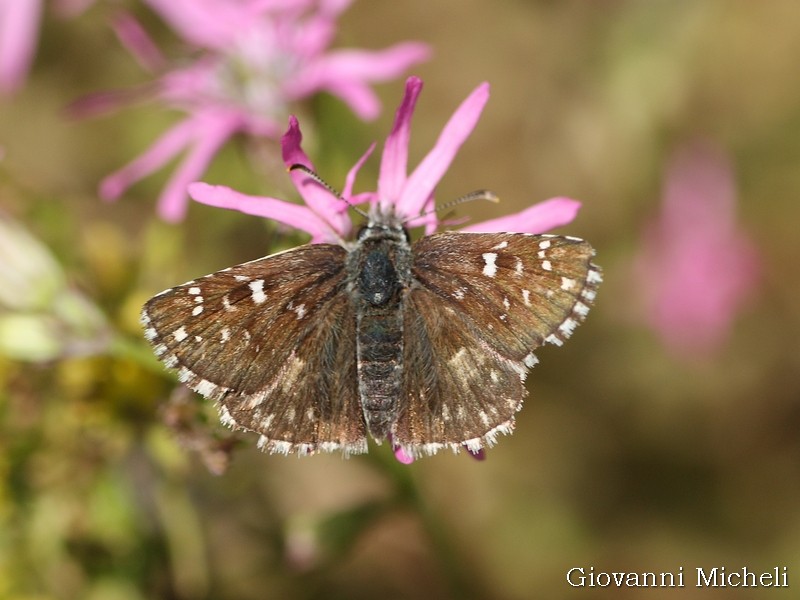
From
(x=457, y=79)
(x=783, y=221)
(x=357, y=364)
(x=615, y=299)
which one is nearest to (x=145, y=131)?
(x=457, y=79)

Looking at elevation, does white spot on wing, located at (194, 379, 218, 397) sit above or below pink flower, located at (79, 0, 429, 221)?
below

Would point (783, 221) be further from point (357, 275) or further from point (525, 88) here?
point (357, 275)

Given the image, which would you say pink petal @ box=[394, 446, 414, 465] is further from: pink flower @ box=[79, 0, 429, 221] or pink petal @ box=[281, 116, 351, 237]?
pink flower @ box=[79, 0, 429, 221]

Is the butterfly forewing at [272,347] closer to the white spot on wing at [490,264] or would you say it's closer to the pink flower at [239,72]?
the white spot on wing at [490,264]

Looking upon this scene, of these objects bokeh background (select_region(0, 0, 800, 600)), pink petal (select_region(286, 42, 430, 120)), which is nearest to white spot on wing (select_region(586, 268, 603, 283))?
pink petal (select_region(286, 42, 430, 120))

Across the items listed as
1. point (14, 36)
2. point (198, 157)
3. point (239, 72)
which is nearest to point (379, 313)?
point (198, 157)
